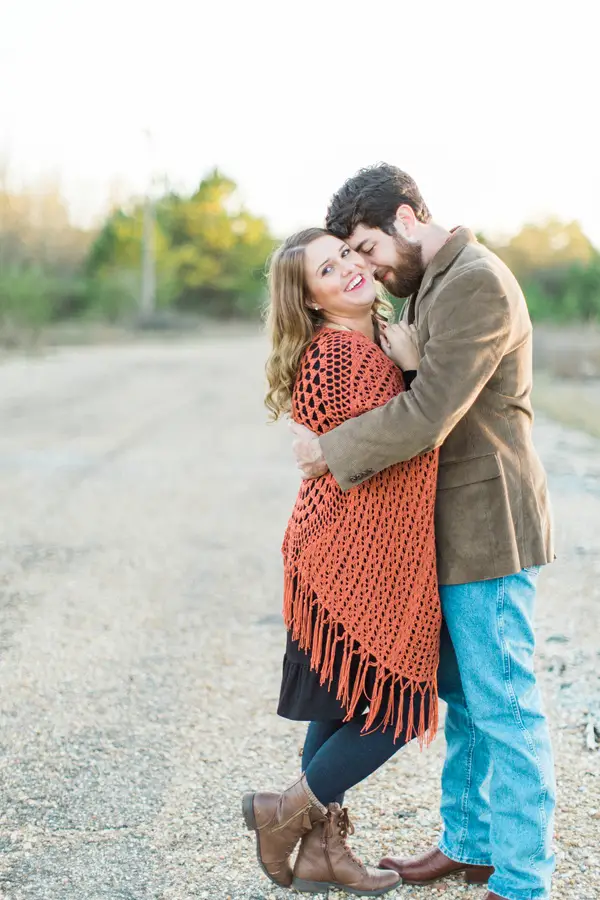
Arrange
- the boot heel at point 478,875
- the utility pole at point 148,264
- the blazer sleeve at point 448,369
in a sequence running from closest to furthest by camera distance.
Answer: the blazer sleeve at point 448,369 → the boot heel at point 478,875 → the utility pole at point 148,264

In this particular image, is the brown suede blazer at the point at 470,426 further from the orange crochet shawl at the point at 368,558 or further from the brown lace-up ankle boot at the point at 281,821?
the brown lace-up ankle boot at the point at 281,821

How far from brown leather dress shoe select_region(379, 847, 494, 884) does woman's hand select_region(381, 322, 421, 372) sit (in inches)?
56.2

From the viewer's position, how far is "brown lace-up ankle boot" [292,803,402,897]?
108 inches

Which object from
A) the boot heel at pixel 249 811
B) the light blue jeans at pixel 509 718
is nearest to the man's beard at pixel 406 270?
the light blue jeans at pixel 509 718

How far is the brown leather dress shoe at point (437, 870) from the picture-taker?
2.87 m

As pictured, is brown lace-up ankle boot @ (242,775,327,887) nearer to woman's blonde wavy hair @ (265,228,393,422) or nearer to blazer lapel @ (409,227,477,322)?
woman's blonde wavy hair @ (265,228,393,422)

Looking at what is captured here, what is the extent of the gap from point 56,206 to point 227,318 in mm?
12580

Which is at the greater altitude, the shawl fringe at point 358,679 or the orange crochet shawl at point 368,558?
the orange crochet shawl at point 368,558

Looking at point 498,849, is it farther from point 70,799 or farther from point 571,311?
point 571,311

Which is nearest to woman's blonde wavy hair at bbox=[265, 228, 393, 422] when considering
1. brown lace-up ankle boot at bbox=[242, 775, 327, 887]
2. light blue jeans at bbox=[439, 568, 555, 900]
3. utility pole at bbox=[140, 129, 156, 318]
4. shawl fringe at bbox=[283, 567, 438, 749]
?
shawl fringe at bbox=[283, 567, 438, 749]

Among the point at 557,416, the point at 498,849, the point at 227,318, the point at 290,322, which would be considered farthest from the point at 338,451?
the point at 227,318

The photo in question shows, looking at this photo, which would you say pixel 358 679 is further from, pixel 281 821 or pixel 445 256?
pixel 445 256

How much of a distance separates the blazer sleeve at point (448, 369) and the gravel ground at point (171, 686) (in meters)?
1.36

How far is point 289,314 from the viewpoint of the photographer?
265cm
